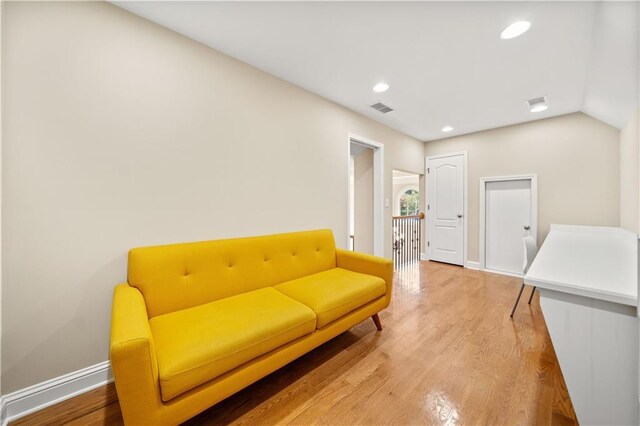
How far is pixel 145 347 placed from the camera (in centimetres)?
98

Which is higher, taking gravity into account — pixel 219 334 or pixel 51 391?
pixel 219 334

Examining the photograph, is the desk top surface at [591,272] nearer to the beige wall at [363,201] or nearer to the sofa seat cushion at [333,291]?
the sofa seat cushion at [333,291]

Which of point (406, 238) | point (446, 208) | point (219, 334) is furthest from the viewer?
point (406, 238)

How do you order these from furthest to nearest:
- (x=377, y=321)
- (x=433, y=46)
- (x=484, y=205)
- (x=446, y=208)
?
1. (x=446, y=208)
2. (x=484, y=205)
3. (x=377, y=321)
4. (x=433, y=46)

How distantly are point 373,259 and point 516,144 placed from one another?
344 cm

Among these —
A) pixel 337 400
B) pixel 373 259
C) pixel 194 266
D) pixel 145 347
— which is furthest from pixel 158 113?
pixel 337 400

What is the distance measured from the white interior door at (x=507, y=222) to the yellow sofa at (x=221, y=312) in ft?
9.94

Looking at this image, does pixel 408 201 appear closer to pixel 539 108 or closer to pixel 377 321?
pixel 539 108

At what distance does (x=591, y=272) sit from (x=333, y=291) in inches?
59.9

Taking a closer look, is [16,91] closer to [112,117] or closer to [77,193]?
[112,117]

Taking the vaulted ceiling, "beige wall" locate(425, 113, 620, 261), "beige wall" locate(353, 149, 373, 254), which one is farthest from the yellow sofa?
Answer: "beige wall" locate(425, 113, 620, 261)

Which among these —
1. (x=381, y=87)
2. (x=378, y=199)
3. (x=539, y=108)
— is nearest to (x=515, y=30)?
(x=381, y=87)

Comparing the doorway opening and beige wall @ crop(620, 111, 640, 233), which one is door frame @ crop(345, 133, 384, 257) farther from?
beige wall @ crop(620, 111, 640, 233)

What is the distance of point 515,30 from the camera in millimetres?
1777
